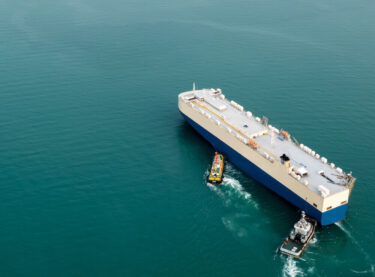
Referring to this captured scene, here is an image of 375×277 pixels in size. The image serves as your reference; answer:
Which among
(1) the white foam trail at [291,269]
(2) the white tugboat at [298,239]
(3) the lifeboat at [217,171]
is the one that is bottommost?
(1) the white foam trail at [291,269]

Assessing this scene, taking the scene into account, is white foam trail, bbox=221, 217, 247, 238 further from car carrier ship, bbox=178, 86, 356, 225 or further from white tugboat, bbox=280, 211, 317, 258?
car carrier ship, bbox=178, 86, 356, 225

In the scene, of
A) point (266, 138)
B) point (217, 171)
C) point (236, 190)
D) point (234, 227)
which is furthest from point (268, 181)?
point (234, 227)

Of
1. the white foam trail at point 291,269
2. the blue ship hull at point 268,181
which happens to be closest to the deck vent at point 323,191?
the blue ship hull at point 268,181

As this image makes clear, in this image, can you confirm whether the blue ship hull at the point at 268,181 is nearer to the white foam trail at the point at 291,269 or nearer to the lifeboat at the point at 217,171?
the lifeboat at the point at 217,171

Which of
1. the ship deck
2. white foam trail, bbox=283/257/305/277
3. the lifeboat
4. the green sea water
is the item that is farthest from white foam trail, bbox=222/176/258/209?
white foam trail, bbox=283/257/305/277

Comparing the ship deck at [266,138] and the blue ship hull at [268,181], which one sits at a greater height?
the ship deck at [266,138]

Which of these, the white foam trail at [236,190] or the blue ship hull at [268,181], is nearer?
the blue ship hull at [268,181]

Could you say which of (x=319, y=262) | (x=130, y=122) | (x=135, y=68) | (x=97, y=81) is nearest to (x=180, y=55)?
(x=135, y=68)
